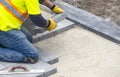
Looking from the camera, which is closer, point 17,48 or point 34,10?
point 34,10

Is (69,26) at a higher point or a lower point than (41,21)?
lower

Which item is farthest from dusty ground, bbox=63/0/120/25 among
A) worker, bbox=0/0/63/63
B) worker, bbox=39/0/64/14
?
worker, bbox=0/0/63/63

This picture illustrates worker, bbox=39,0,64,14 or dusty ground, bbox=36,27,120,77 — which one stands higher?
worker, bbox=39,0,64,14

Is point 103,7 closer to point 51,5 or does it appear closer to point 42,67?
point 51,5

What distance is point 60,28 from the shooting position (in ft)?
23.2

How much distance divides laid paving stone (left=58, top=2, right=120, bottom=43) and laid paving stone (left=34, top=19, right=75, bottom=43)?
0.55 feet

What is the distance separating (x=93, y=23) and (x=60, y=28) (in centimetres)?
61

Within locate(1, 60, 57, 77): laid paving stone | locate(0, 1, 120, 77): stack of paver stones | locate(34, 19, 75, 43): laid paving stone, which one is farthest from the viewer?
locate(34, 19, 75, 43): laid paving stone

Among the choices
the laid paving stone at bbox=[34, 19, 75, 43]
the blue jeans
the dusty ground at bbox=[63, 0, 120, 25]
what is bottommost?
the dusty ground at bbox=[63, 0, 120, 25]

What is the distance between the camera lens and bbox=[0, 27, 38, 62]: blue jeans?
19.9ft

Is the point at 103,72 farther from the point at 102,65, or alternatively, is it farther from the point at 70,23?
the point at 70,23

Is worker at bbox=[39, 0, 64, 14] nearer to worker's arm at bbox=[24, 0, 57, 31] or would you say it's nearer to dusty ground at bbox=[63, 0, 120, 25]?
worker's arm at bbox=[24, 0, 57, 31]

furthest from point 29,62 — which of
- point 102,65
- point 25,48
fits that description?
point 102,65

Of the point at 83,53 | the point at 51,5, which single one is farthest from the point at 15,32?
the point at 83,53
